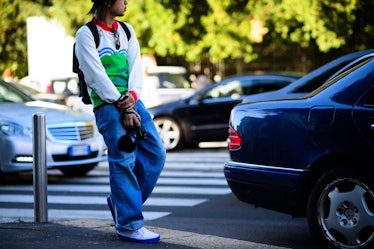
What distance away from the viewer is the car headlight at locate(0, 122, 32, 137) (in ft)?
37.1

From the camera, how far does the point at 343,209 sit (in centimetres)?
624

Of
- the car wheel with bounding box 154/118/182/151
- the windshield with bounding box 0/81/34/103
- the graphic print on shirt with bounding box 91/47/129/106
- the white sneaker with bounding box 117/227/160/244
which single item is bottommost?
the car wheel with bounding box 154/118/182/151

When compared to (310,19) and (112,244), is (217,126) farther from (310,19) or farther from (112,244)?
(112,244)

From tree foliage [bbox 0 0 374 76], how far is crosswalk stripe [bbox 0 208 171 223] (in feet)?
48.7

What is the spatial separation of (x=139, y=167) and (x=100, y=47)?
855 millimetres

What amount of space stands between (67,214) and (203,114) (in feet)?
28.7

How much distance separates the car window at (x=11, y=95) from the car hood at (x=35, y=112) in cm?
16

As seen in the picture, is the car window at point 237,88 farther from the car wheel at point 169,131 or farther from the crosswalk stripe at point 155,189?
the crosswalk stripe at point 155,189

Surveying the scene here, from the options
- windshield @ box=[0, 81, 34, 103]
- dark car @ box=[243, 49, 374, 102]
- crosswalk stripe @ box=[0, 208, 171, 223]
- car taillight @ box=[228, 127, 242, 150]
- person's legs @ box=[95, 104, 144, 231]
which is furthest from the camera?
windshield @ box=[0, 81, 34, 103]

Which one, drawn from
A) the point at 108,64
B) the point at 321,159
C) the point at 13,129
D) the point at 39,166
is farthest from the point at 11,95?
the point at 321,159

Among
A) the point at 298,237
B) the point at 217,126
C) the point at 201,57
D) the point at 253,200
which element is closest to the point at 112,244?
the point at 253,200

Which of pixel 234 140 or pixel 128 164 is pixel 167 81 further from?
A: pixel 128 164

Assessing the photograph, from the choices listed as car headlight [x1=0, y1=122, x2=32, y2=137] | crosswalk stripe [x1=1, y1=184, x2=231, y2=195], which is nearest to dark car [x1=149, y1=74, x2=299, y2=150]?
crosswalk stripe [x1=1, y1=184, x2=231, y2=195]

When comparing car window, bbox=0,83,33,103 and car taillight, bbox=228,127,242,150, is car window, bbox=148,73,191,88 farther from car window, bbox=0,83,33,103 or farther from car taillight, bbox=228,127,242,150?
car taillight, bbox=228,127,242,150
